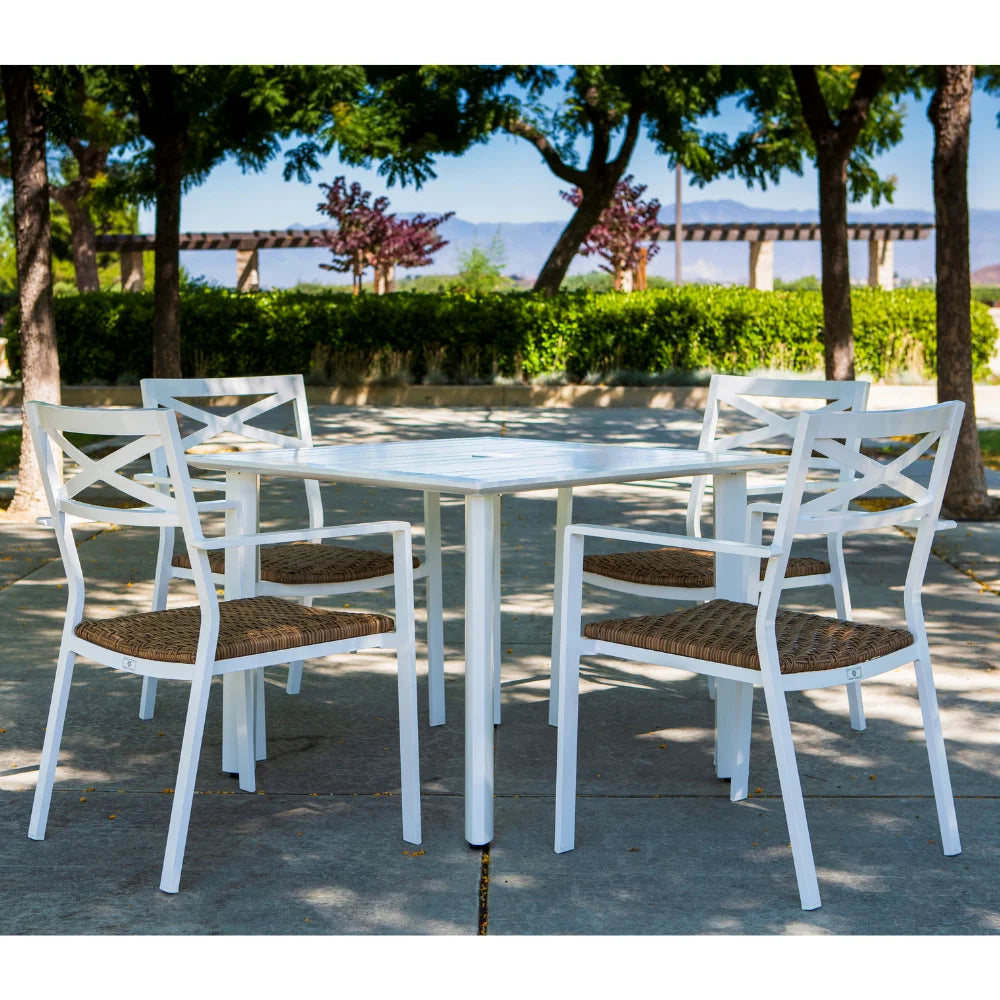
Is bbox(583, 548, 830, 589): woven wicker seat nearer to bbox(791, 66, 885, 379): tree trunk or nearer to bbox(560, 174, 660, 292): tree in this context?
bbox(791, 66, 885, 379): tree trunk

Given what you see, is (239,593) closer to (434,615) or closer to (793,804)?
(434,615)

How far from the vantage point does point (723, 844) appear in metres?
3.39

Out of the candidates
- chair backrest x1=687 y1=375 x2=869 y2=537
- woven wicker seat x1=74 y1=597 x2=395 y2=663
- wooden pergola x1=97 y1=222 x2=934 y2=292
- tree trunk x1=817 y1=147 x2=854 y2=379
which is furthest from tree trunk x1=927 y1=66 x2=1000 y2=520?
wooden pergola x1=97 y1=222 x2=934 y2=292

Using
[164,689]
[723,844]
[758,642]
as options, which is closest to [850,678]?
[758,642]

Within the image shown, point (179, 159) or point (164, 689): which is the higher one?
point (179, 159)

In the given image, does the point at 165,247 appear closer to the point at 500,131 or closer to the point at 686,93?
the point at 686,93

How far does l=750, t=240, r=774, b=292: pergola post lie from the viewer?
2827 cm

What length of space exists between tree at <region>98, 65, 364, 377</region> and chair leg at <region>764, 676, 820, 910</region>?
8.74 meters

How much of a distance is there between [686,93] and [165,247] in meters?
6.80

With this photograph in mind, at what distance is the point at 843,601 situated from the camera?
4.55 meters

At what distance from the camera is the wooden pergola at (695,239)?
28266mm

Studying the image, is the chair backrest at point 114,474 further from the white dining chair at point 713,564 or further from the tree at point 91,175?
the tree at point 91,175

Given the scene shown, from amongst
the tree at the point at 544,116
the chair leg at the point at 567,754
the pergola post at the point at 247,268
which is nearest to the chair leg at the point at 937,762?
the chair leg at the point at 567,754

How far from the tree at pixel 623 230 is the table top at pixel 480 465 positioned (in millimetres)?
26604
